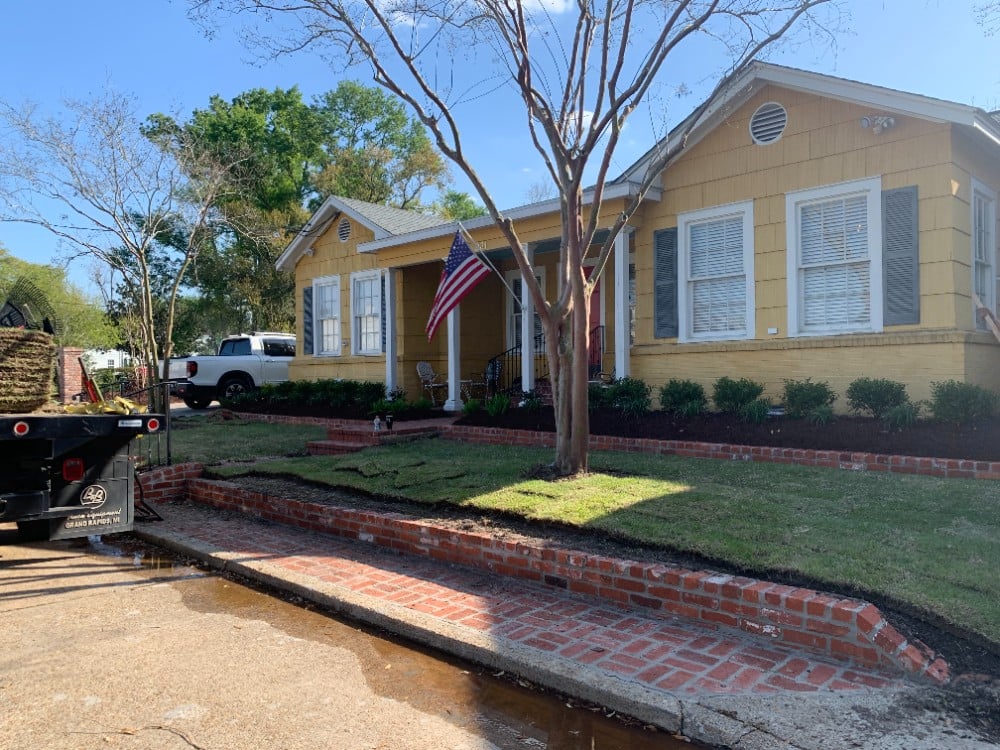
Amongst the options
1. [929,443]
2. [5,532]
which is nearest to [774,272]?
[929,443]

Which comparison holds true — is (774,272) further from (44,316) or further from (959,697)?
(44,316)

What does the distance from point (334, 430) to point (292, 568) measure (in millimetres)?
5687

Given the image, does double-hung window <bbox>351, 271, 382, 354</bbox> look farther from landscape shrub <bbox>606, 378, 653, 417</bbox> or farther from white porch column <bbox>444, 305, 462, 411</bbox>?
landscape shrub <bbox>606, 378, 653, 417</bbox>

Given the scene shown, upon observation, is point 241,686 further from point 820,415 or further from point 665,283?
point 665,283

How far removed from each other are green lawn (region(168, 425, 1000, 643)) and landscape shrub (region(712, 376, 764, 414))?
1.54m

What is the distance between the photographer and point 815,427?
8.28 metres

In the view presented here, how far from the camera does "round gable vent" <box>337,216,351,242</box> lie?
16.7 m

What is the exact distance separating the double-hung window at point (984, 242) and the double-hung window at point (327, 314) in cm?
1239

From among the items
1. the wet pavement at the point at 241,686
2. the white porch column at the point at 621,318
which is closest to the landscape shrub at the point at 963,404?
the white porch column at the point at 621,318

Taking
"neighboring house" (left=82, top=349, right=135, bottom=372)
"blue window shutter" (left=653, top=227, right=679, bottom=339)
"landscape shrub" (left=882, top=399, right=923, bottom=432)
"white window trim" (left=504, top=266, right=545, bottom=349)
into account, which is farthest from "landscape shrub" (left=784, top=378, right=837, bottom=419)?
"neighboring house" (left=82, top=349, right=135, bottom=372)

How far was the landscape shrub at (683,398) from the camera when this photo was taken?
9452 mm

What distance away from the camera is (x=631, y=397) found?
10.2m

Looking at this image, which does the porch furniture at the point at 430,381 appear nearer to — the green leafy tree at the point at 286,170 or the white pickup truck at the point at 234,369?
the white pickup truck at the point at 234,369

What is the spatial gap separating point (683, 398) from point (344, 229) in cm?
1002
